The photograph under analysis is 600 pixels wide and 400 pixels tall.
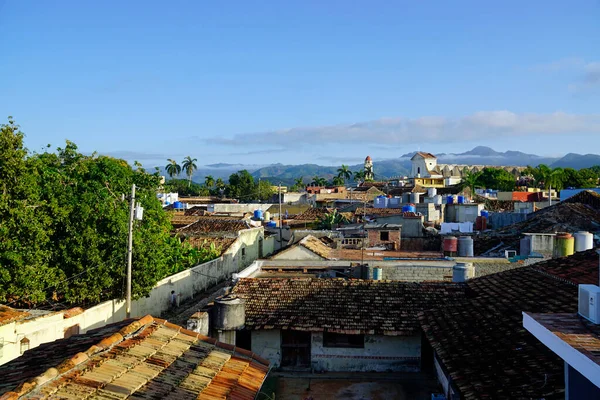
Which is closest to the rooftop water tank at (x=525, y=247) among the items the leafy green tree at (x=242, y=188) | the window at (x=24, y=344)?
the window at (x=24, y=344)

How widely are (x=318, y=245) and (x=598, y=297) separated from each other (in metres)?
19.2

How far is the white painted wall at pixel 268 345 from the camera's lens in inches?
599

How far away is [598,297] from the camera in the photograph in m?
6.97

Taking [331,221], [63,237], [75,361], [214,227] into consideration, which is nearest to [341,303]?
[75,361]

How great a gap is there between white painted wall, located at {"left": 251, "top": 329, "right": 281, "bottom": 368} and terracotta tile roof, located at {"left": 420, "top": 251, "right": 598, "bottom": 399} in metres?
4.08

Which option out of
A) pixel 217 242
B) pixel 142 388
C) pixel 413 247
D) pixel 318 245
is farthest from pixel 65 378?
pixel 217 242

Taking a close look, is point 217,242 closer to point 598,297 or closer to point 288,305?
point 288,305

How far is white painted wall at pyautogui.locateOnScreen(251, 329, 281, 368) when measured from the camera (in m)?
15.2

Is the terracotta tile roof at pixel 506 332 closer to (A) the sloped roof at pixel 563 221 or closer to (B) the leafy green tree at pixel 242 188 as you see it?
(A) the sloped roof at pixel 563 221

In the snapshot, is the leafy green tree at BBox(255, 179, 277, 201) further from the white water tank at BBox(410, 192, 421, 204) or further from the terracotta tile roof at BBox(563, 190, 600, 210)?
Result: the terracotta tile roof at BBox(563, 190, 600, 210)

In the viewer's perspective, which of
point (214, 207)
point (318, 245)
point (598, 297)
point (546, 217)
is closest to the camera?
point (598, 297)

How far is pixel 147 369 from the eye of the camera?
7902 millimetres

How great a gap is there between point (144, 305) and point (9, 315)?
751 cm

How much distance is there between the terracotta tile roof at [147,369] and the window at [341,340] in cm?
558
